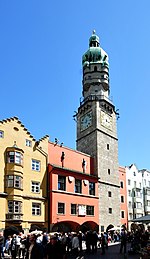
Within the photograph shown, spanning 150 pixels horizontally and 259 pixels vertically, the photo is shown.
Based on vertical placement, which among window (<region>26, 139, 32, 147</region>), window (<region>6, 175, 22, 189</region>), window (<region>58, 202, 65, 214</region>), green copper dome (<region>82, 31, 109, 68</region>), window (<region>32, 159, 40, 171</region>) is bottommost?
window (<region>58, 202, 65, 214</region>)

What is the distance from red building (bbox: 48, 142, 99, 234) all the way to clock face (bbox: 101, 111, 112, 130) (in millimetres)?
6874

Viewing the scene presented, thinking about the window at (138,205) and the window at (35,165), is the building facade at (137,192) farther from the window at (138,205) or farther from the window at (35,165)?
the window at (35,165)

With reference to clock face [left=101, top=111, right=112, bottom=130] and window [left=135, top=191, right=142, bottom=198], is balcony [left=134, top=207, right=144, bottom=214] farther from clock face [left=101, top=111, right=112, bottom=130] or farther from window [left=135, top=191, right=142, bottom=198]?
clock face [left=101, top=111, right=112, bottom=130]

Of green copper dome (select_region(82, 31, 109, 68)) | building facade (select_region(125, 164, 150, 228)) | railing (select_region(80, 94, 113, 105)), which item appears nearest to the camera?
railing (select_region(80, 94, 113, 105))

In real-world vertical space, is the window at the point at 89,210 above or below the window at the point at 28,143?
below

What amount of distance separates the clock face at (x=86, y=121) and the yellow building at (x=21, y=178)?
12.4m

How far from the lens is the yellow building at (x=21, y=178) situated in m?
30.1

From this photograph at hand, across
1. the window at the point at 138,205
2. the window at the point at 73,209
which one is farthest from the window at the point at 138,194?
the window at the point at 73,209

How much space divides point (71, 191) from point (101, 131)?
37.5 feet

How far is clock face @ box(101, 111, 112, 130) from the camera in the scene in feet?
152

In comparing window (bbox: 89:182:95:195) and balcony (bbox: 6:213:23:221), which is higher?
window (bbox: 89:182:95:195)

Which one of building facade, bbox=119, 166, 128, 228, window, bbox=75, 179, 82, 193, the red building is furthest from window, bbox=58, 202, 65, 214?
building facade, bbox=119, 166, 128, 228

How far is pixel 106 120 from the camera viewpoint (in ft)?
154

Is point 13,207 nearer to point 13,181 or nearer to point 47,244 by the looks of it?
point 13,181
